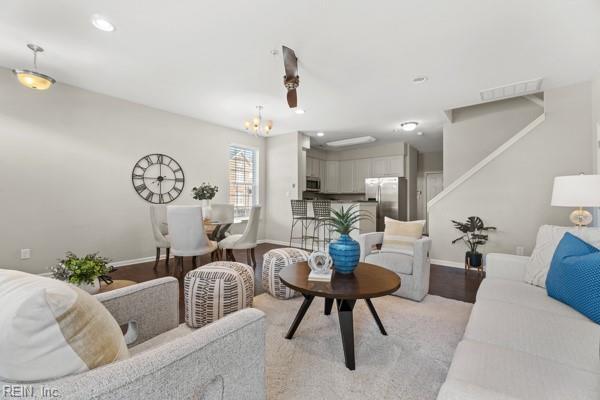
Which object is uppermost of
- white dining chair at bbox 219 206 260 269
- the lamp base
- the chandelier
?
the chandelier

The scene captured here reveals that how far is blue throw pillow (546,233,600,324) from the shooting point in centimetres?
135

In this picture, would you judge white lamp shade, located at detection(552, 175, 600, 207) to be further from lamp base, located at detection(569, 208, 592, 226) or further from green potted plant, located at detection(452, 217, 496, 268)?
green potted plant, located at detection(452, 217, 496, 268)

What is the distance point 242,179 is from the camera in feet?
19.7

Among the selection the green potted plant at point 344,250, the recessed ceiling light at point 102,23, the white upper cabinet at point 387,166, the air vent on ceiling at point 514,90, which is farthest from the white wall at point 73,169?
the white upper cabinet at point 387,166

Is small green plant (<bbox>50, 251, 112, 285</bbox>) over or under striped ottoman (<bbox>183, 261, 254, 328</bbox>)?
over

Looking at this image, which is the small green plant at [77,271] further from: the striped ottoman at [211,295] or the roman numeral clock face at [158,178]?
the roman numeral clock face at [158,178]

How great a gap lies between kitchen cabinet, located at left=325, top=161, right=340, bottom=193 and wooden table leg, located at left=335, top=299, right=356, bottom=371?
21.9 ft

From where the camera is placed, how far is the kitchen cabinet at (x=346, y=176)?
8023 mm

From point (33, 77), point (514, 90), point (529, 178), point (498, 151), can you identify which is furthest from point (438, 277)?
point (33, 77)

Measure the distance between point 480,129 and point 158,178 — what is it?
574cm

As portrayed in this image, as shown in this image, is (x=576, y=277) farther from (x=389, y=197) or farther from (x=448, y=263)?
(x=389, y=197)

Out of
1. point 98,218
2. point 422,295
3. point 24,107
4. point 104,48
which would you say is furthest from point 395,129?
point 24,107

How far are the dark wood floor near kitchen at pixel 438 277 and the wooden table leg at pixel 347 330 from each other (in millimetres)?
1467

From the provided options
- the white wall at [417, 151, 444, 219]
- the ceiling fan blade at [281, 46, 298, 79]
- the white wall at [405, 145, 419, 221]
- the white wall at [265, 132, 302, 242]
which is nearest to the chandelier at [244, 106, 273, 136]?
the white wall at [265, 132, 302, 242]
